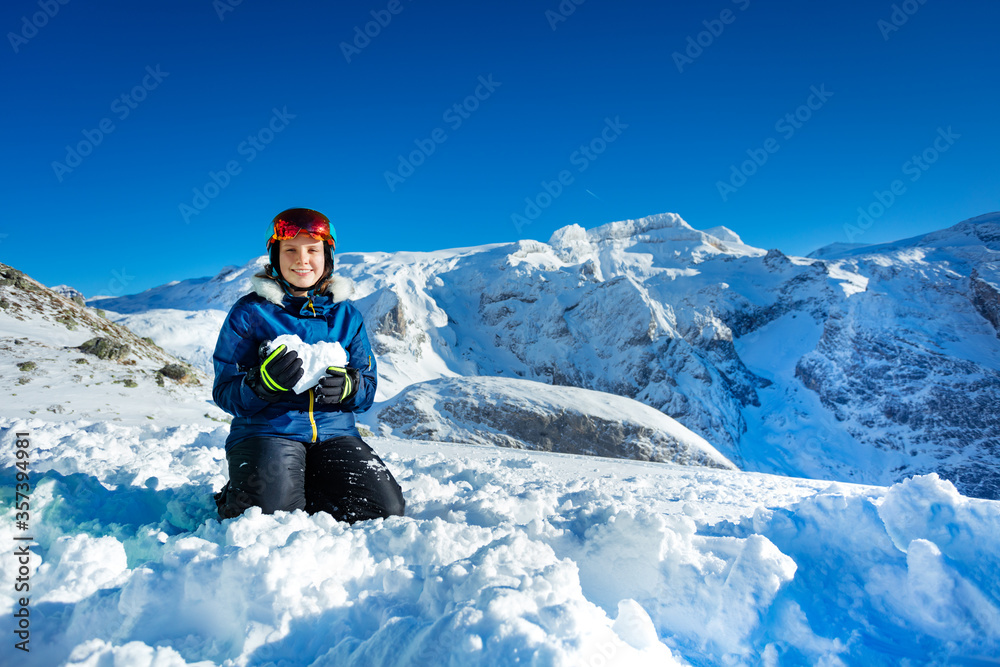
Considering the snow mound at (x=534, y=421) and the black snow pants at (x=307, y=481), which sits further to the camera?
the snow mound at (x=534, y=421)

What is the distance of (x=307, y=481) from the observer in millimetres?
2789

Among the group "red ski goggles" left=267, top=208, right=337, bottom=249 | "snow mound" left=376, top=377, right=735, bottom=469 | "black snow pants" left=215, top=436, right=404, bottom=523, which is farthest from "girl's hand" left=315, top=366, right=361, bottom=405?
"snow mound" left=376, top=377, right=735, bottom=469

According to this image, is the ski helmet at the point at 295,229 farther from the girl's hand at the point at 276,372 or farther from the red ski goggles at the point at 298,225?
the girl's hand at the point at 276,372

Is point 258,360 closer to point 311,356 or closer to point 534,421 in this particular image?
point 311,356

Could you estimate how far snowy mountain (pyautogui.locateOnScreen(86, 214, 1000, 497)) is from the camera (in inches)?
1414

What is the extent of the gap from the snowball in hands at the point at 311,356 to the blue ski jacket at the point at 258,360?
0.22 meters

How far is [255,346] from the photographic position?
279 centimetres

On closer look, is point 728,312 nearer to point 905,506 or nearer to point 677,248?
point 677,248

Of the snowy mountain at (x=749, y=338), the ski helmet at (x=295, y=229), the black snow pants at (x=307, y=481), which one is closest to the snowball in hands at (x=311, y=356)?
the black snow pants at (x=307, y=481)

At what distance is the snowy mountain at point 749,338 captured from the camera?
35906 mm

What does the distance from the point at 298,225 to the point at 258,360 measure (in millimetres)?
822

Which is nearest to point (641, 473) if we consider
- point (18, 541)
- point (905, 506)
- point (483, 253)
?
point (905, 506)

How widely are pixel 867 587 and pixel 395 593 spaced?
190 cm

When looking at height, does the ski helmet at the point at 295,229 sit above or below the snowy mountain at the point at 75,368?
below
